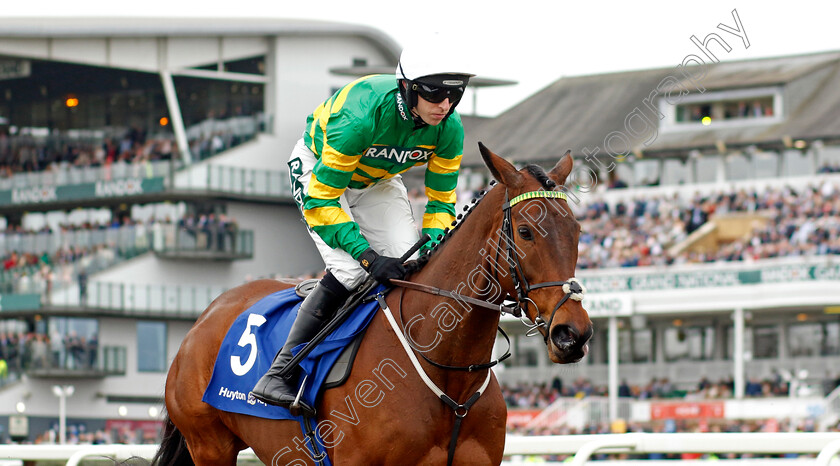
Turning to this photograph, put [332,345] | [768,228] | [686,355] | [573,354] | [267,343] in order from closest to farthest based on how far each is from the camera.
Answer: [573,354], [332,345], [267,343], [768,228], [686,355]

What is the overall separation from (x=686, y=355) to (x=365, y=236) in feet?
69.1

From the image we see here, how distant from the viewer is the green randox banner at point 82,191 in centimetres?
2894

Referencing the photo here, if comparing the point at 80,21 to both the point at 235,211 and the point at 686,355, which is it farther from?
the point at 686,355

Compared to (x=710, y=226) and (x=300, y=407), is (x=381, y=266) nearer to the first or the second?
(x=300, y=407)

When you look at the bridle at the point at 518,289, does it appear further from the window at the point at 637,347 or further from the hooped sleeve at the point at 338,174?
the window at the point at 637,347

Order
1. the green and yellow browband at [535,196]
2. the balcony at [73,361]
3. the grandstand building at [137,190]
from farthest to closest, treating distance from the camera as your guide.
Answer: the grandstand building at [137,190] → the balcony at [73,361] → the green and yellow browband at [535,196]

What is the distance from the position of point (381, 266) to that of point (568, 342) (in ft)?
3.00

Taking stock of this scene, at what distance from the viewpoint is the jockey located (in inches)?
159

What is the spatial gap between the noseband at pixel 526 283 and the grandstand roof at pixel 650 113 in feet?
68.2

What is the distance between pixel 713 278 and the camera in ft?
67.9

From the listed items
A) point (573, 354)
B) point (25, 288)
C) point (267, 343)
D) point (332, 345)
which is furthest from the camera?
point (25, 288)

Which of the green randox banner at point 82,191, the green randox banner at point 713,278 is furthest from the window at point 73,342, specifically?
the green randox banner at point 713,278

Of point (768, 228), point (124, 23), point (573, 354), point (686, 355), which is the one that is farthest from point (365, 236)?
point (124, 23)

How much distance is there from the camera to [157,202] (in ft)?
96.7
